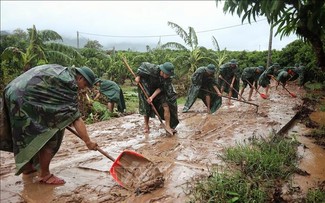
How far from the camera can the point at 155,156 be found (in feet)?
14.5

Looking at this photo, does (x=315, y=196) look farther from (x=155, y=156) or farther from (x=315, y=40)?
(x=155, y=156)

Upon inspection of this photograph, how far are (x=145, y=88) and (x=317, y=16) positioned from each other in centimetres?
376

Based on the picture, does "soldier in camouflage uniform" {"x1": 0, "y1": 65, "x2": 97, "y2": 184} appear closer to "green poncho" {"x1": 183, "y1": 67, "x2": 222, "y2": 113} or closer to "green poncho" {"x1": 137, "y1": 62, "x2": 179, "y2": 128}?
"green poncho" {"x1": 137, "y1": 62, "x2": 179, "y2": 128}

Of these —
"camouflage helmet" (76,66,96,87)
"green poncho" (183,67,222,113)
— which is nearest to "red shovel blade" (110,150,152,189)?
"camouflage helmet" (76,66,96,87)

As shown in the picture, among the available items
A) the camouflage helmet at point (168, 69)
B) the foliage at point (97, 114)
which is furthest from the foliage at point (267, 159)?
the foliage at point (97, 114)

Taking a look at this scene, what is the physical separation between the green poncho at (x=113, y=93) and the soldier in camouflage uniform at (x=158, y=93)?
8.00 ft

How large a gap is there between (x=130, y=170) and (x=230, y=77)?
7.03 meters

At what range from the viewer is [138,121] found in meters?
Answer: 7.38

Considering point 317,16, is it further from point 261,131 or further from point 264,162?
point 261,131

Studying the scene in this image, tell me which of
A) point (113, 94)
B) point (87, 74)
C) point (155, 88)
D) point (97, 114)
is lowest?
point (97, 114)

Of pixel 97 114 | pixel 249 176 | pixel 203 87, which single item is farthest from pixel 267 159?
pixel 97 114

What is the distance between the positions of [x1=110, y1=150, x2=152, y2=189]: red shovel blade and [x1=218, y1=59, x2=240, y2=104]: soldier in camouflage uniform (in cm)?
651

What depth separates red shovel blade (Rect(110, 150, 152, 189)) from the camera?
332 cm

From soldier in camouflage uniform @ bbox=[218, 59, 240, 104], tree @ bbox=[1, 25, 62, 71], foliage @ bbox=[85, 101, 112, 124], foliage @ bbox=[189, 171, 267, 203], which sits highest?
tree @ bbox=[1, 25, 62, 71]
